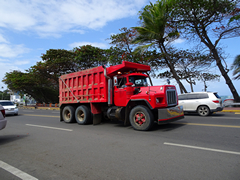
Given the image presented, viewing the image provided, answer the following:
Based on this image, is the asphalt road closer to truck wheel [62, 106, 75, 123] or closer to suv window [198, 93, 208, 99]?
truck wheel [62, 106, 75, 123]

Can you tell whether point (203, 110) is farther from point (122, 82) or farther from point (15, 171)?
point (15, 171)

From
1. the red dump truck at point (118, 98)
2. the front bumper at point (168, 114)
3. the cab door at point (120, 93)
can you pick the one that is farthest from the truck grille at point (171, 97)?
the cab door at point (120, 93)

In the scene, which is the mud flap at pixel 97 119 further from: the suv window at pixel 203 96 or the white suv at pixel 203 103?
the suv window at pixel 203 96

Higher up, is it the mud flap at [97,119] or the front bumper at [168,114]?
the front bumper at [168,114]

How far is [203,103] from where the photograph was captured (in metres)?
11.9

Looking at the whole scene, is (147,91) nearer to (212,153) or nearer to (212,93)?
(212,153)

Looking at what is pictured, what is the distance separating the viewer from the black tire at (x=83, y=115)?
30.9 ft

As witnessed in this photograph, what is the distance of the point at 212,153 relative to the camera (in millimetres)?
4254

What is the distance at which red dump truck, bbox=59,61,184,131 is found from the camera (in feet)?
23.5

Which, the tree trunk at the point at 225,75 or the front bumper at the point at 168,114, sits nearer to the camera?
the front bumper at the point at 168,114

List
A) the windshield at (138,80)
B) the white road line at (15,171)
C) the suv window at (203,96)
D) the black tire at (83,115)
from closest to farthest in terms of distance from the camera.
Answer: the white road line at (15,171) < the windshield at (138,80) < the black tire at (83,115) < the suv window at (203,96)

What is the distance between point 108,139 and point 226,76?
52.2 ft

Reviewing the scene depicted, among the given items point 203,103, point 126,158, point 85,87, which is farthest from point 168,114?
point 203,103

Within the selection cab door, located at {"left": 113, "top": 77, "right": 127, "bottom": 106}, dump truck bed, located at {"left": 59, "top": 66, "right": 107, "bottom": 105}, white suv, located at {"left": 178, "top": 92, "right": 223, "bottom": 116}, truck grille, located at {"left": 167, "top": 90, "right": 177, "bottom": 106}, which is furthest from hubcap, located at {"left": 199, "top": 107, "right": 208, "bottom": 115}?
dump truck bed, located at {"left": 59, "top": 66, "right": 107, "bottom": 105}
